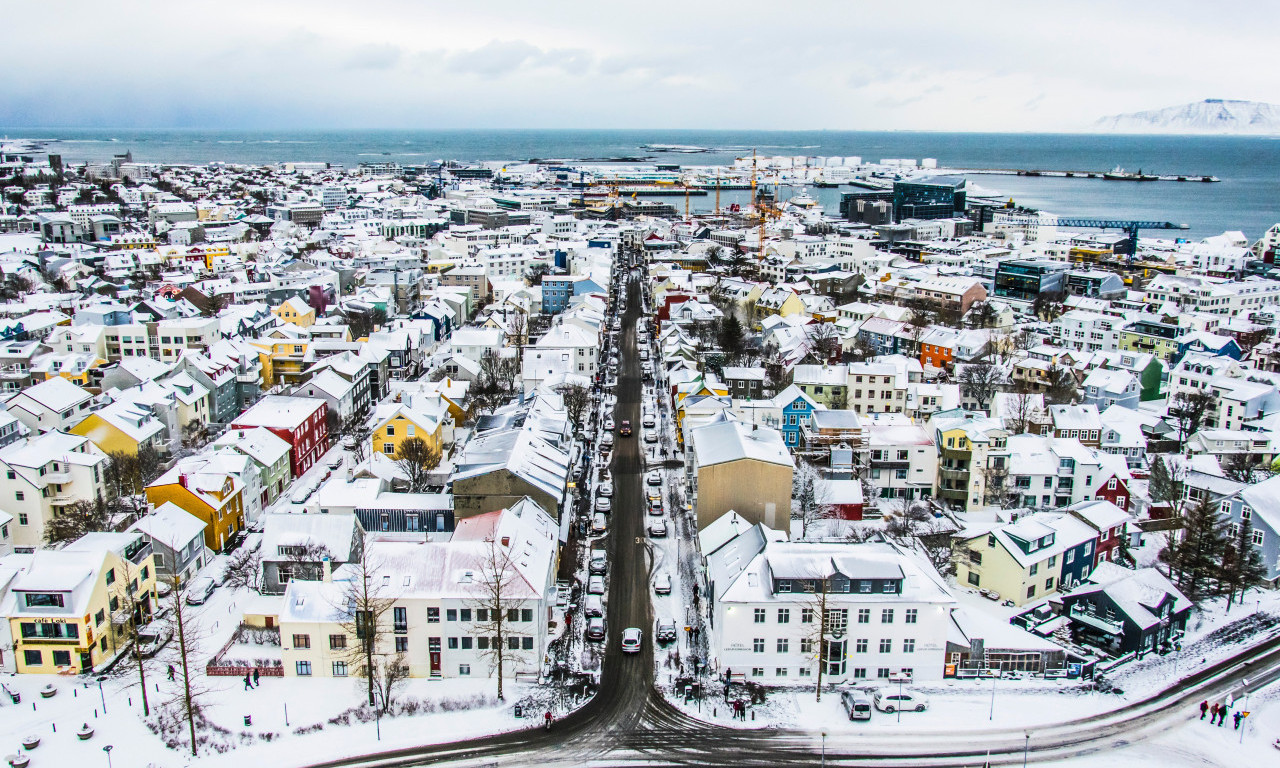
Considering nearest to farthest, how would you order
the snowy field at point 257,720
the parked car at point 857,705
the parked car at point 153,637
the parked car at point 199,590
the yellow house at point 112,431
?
the snowy field at point 257,720 → the parked car at point 857,705 → the parked car at point 153,637 → the parked car at point 199,590 → the yellow house at point 112,431

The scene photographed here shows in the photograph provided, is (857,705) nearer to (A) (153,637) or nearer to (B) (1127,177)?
(A) (153,637)

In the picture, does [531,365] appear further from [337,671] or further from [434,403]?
[337,671]

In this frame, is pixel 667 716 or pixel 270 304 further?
pixel 270 304

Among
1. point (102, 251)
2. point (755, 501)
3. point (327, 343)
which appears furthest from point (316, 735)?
point (102, 251)

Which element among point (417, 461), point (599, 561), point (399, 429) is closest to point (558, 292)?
point (399, 429)

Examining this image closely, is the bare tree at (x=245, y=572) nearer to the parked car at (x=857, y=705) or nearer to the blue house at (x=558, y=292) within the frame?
the parked car at (x=857, y=705)

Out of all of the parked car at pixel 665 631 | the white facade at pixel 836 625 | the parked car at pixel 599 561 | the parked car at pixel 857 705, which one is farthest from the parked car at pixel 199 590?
the parked car at pixel 857 705

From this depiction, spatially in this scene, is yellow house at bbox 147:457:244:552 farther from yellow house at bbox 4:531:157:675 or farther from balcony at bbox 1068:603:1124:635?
balcony at bbox 1068:603:1124:635
